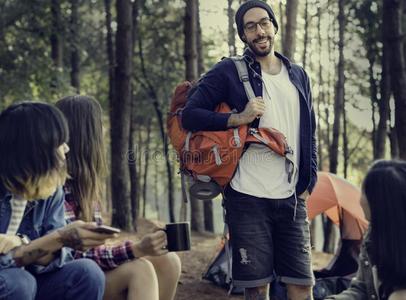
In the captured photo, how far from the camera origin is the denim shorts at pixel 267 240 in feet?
13.0

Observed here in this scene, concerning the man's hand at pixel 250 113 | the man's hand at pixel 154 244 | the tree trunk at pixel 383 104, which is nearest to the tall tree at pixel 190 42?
the tree trunk at pixel 383 104

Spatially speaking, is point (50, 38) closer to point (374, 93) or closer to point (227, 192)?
point (374, 93)

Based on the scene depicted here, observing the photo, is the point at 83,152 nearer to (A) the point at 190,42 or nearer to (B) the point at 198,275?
(B) the point at 198,275

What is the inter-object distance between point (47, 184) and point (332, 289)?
14.8 feet

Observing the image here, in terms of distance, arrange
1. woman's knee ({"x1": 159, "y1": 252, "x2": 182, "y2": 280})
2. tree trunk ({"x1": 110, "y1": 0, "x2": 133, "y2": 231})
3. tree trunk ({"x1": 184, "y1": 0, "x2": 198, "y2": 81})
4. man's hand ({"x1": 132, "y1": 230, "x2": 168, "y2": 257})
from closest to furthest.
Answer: man's hand ({"x1": 132, "y1": 230, "x2": 168, "y2": 257})
woman's knee ({"x1": 159, "y1": 252, "x2": 182, "y2": 280})
tree trunk ({"x1": 110, "y1": 0, "x2": 133, "y2": 231})
tree trunk ({"x1": 184, "y1": 0, "x2": 198, "y2": 81})

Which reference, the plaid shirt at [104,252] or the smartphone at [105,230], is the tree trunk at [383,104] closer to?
the plaid shirt at [104,252]

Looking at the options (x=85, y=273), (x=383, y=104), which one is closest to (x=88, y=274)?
(x=85, y=273)

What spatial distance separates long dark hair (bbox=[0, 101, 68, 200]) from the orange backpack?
1.29m

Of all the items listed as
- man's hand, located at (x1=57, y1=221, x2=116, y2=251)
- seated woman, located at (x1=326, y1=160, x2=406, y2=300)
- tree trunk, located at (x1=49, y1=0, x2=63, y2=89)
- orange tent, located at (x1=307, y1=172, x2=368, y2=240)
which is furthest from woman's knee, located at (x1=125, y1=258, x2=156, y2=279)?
tree trunk, located at (x1=49, y1=0, x2=63, y2=89)

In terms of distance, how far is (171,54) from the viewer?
20719mm

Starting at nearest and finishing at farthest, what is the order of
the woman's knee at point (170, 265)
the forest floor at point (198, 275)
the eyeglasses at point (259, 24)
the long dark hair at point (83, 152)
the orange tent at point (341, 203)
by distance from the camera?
the long dark hair at point (83, 152)
the woman's knee at point (170, 265)
the eyeglasses at point (259, 24)
the forest floor at point (198, 275)
the orange tent at point (341, 203)

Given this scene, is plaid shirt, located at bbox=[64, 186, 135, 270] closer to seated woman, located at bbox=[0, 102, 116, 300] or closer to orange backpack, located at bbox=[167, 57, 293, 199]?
seated woman, located at bbox=[0, 102, 116, 300]

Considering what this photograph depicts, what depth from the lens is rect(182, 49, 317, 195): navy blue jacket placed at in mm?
4156

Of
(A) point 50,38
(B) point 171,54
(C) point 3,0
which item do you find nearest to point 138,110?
(B) point 171,54
